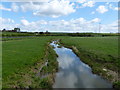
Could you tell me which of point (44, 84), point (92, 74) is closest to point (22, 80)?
point (44, 84)

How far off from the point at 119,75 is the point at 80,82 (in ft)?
14.7

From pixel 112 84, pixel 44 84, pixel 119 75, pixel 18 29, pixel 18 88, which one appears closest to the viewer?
pixel 18 88

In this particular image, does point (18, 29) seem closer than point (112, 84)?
No

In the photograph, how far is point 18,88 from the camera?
9.75 metres

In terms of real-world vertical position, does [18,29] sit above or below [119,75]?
above

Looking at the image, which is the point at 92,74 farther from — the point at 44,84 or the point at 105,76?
the point at 44,84

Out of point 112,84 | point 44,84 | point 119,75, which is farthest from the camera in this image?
point 119,75

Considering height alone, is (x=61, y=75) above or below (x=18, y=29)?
below

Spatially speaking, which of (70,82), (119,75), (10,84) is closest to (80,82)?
(70,82)

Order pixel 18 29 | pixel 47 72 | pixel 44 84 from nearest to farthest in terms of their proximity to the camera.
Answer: pixel 44 84, pixel 47 72, pixel 18 29

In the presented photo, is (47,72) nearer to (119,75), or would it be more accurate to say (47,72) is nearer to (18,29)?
(119,75)

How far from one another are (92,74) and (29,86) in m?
7.51

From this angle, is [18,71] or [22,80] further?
[18,71]

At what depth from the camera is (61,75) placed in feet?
44.3
